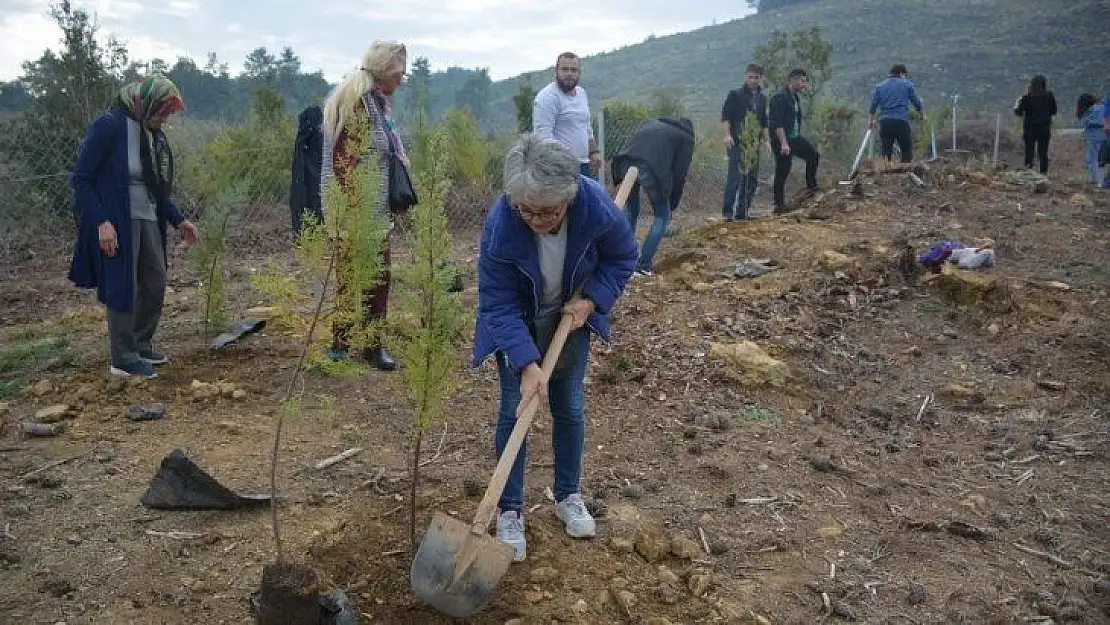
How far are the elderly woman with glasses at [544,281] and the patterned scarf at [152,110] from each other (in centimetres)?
240

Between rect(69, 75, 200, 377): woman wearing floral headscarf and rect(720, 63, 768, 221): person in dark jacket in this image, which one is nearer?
rect(69, 75, 200, 377): woman wearing floral headscarf

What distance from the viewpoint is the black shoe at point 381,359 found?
15.0 feet

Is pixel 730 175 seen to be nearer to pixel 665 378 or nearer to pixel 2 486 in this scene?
pixel 665 378

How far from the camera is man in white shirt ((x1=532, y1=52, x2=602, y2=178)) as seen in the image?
A: 6078 mm

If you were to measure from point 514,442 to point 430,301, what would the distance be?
527mm

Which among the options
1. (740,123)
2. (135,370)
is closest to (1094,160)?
(740,123)

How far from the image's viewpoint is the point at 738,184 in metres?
9.27

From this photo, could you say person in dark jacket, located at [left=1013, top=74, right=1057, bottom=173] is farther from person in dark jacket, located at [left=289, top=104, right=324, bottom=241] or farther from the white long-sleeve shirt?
person in dark jacket, located at [left=289, top=104, right=324, bottom=241]

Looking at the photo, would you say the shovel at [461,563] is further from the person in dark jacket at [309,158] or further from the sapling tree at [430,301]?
the person in dark jacket at [309,158]

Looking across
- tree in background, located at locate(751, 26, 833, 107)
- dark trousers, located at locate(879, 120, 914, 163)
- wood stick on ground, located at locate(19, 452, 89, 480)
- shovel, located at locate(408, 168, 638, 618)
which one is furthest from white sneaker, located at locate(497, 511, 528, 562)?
tree in background, located at locate(751, 26, 833, 107)

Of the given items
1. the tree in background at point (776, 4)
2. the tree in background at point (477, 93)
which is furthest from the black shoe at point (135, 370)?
the tree in background at point (776, 4)

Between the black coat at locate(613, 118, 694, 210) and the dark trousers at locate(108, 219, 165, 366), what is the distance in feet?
11.9

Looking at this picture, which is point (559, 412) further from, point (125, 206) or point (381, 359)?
point (125, 206)

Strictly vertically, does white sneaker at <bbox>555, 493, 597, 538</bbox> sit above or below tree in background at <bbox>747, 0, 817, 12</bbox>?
below
